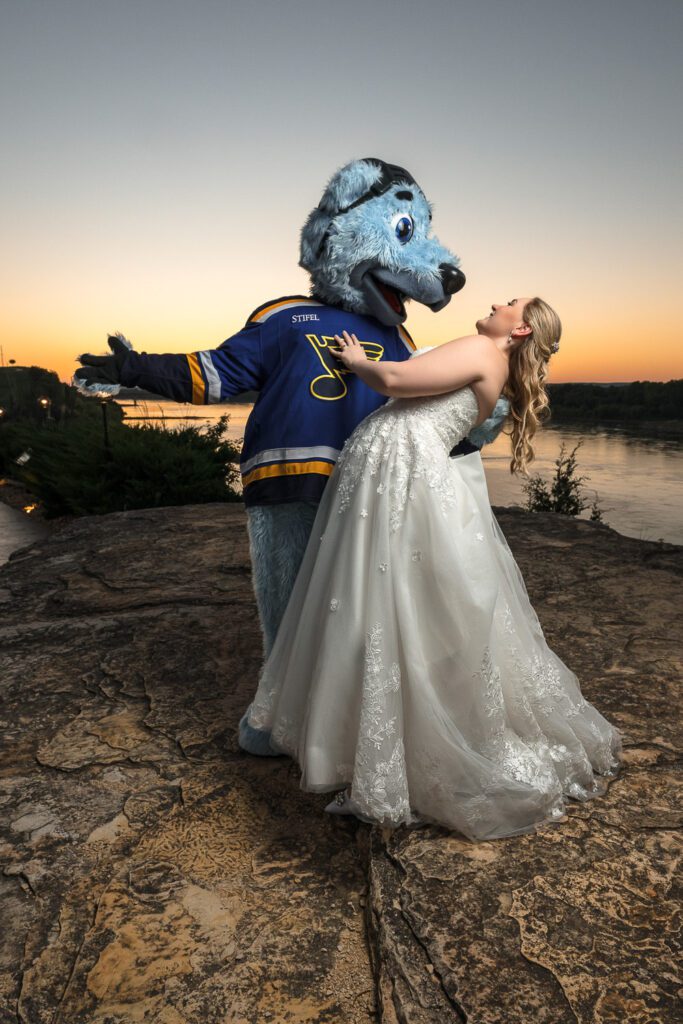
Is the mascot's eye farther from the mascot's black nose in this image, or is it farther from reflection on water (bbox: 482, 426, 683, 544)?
reflection on water (bbox: 482, 426, 683, 544)

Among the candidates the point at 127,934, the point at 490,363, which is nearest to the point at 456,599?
the point at 490,363

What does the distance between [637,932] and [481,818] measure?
0.40 meters

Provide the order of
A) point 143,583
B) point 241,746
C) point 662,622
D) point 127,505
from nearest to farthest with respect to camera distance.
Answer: point 241,746 → point 662,622 → point 143,583 → point 127,505

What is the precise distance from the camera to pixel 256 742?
2.26 metres

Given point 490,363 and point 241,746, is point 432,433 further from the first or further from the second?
point 241,746

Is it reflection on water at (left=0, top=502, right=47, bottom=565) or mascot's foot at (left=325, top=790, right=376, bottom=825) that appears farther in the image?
reflection on water at (left=0, top=502, right=47, bottom=565)

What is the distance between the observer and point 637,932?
151 centimetres

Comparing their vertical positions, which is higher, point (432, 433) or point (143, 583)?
point (432, 433)

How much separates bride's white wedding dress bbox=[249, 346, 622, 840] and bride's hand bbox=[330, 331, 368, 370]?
0.15 meters

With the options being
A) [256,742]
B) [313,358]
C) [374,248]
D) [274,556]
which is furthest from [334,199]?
[256,742]

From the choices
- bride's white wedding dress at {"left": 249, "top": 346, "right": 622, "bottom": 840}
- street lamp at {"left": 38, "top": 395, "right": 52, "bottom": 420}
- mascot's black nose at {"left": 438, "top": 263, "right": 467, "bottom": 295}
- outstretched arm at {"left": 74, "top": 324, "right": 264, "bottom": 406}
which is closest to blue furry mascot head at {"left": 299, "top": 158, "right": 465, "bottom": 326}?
mascot's black nose at {"left": 438, "top": 263, "right": 467, "bottom": 295}

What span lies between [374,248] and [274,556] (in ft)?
3.12

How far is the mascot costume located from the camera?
206cm

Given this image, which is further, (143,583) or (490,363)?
(143,583)
